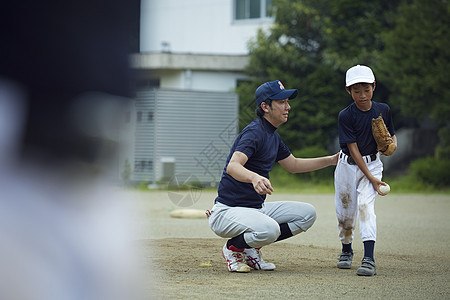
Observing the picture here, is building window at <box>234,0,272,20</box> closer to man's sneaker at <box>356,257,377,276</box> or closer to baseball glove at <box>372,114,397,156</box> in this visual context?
baseball glove at <box>372,114,397,156</box>

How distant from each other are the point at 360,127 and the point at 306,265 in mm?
1357

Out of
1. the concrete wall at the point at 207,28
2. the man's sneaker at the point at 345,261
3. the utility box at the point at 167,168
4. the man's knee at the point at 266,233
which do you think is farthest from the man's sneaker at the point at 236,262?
the concrete wall at the point at 207,28

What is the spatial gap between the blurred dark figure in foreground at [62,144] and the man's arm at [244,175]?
344cm

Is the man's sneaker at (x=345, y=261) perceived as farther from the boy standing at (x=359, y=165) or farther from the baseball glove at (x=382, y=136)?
the baseball glove at (x=382, y=136)

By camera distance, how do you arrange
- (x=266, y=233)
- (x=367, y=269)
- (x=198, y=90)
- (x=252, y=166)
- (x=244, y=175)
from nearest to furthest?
(x=244, y=175) → (x=266, y=233) → (x=367, y=269) → (x=252, y=166) → (x=198, y=90)

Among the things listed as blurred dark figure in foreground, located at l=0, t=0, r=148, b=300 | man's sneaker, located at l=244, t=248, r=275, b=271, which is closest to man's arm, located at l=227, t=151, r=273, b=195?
man's sneaker, located at l=244, t=248, r=275, b=271

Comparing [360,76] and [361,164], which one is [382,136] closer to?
[361,164]

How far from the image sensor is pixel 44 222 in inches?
44.4

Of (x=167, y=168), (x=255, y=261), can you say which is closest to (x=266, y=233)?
(x=255, y=261)

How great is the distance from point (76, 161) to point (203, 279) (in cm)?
410

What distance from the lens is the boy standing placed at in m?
5.59

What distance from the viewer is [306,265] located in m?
6.07

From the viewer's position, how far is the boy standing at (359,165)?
220 inches

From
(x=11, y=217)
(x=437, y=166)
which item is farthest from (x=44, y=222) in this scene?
(x=437, y=166)
